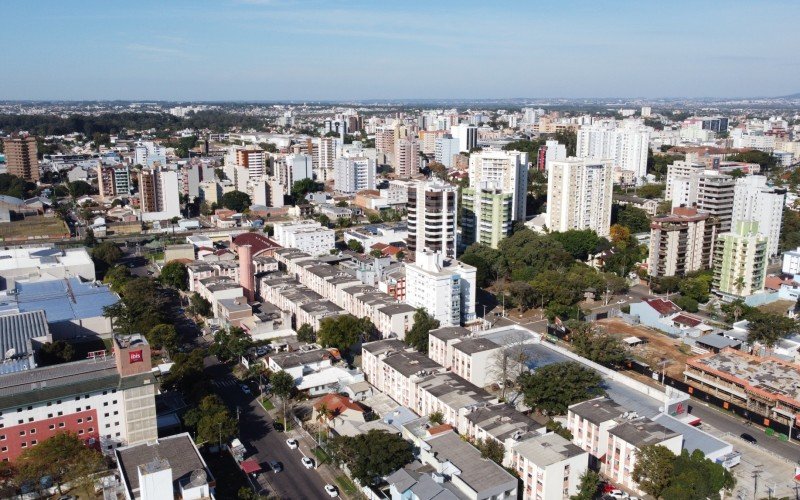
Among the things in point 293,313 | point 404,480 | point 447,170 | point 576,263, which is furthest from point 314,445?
point 447,170

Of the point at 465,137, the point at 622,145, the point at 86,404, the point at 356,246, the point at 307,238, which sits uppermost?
the point at 465,137

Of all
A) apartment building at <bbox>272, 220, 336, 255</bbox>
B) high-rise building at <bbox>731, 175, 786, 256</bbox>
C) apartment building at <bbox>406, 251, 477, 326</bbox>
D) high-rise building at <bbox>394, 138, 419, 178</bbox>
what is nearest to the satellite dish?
apartment building at <bbox>406, 251, 477, 326</bbox>

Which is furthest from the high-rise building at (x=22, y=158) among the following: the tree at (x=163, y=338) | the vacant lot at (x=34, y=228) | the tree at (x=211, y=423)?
the tree at (x=211, y=423)

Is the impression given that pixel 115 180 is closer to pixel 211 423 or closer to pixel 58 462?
pixel 211 423

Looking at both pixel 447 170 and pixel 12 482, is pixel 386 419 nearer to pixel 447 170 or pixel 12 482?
pixel 12 482

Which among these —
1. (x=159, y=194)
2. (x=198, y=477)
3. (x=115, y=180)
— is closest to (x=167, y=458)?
(x=198, y=477)

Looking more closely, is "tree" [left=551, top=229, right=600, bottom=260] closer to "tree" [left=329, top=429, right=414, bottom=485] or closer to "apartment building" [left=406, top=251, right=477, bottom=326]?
"apartment building" [left=406, top=251, right=477, bottom=326]
